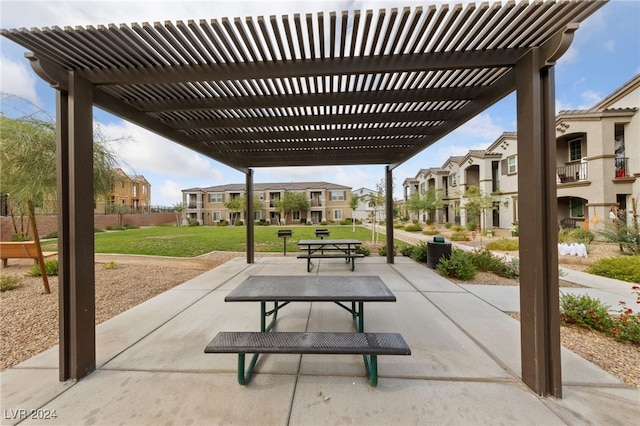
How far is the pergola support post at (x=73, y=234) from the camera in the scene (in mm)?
2566

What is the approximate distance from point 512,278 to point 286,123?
7091 mm

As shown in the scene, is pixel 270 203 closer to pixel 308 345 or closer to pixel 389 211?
pixel 389 211

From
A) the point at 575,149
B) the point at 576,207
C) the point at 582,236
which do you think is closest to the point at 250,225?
the point at 582,236

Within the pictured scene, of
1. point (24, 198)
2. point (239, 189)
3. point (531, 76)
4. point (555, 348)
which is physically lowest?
point (555, 348)

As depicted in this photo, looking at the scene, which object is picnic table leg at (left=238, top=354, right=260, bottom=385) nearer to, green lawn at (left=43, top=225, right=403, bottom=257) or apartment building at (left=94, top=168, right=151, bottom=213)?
apartment building at (left=94, top=168, right=151, bottom=213)

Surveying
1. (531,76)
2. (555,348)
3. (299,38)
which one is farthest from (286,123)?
(555,348)

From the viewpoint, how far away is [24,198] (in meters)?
4.97

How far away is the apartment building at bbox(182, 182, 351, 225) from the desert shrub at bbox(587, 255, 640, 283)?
34.5 m

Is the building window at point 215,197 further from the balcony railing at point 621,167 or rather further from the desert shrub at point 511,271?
the balcony railing at point 621,167

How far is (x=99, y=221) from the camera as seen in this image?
2620cm

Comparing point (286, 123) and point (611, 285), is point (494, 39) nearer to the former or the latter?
point (286, 123)

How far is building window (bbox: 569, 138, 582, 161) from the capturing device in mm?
14874

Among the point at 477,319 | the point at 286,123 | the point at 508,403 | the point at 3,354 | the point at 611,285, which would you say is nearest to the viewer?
the point at 508,403

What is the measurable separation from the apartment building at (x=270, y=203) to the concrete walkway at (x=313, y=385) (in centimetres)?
3755
